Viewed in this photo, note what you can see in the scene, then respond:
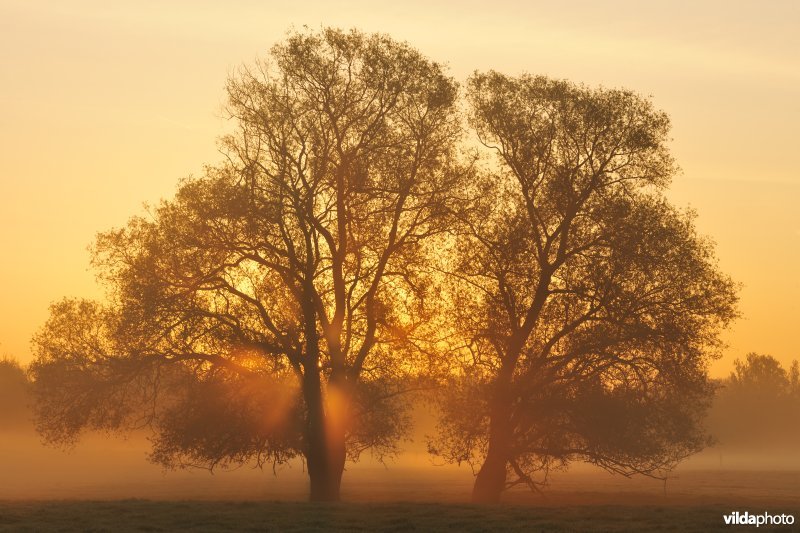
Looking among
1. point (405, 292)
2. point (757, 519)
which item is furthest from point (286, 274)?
point (757, 519)

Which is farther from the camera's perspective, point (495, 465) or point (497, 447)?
point (495, 465)

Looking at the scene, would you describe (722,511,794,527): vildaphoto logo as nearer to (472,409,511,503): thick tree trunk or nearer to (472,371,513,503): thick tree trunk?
(472,371,513,503): thick tree trunk

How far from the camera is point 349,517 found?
102 ft

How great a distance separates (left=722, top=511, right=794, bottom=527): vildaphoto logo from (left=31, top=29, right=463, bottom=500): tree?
15368 mm

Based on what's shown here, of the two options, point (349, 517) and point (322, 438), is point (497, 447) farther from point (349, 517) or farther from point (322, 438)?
point (349, 517)

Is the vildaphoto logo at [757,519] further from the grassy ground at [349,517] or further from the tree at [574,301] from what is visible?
the tree at [574,301]

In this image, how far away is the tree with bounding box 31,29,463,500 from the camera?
4053 centimetres

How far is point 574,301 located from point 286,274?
11907 mm

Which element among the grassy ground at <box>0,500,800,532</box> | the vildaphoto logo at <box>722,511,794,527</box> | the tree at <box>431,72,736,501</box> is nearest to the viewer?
the grassy ground at <box>0,500,800,532</box>

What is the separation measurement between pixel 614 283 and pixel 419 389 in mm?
9395

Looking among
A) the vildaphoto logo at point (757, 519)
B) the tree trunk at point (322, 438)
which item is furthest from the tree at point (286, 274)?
the vildaphoto logo at point (757, 519)

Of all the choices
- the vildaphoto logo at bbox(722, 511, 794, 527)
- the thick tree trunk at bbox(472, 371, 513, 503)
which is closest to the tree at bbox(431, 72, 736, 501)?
the thick tree trunk at bbox(472, 371, 513, 503)

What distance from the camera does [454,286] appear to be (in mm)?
42281

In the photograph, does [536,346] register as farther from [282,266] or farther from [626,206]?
[282,266]
